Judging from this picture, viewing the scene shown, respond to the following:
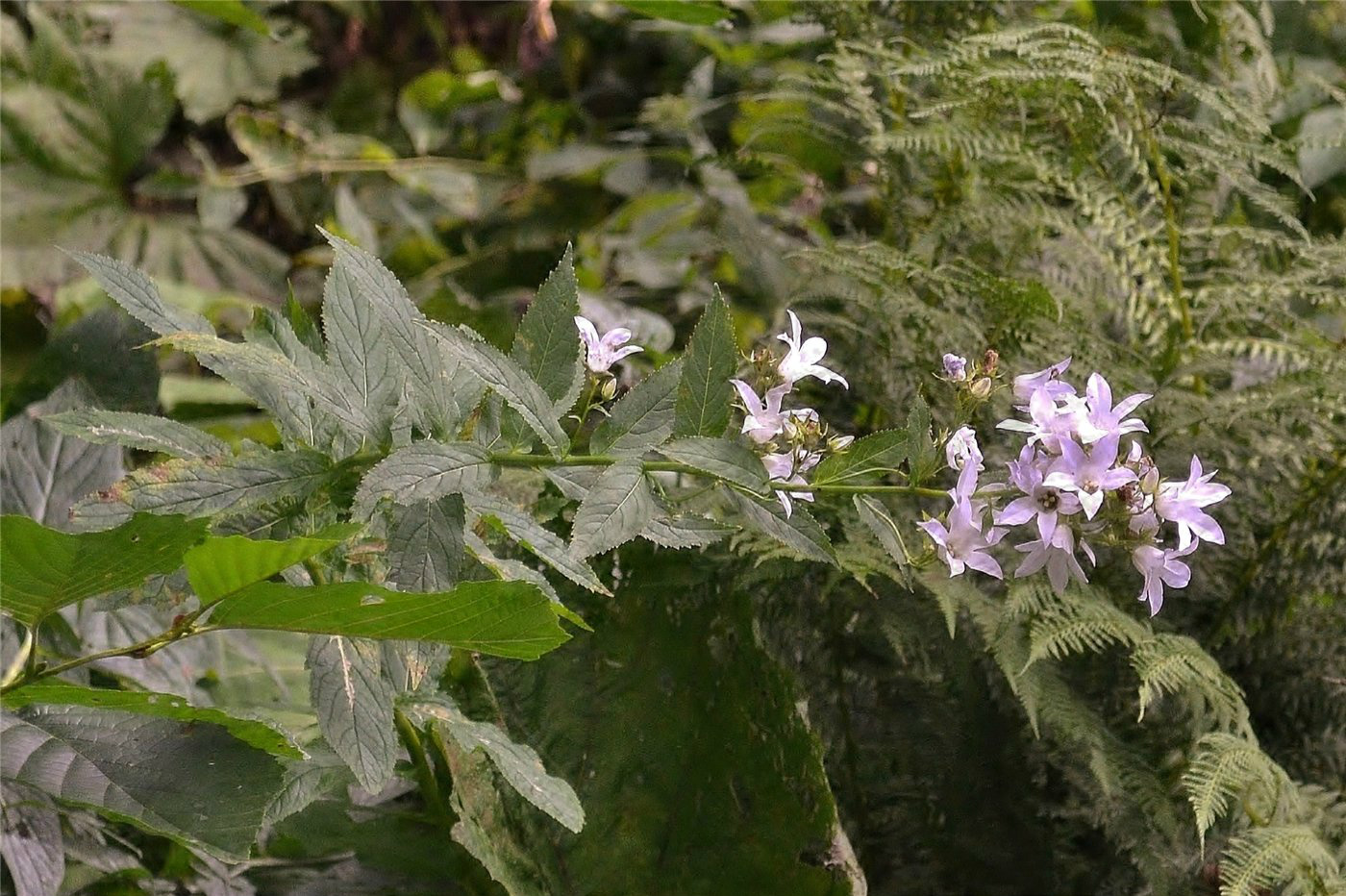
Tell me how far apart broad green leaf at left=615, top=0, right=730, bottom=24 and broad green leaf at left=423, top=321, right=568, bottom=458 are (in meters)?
0.42

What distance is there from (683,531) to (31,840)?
1.66ft

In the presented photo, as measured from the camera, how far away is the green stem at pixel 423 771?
89 cm

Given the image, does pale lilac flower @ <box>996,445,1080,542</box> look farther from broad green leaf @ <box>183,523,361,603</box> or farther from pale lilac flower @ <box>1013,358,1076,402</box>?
broad green leaf @ <box>183,523,361,603</box>

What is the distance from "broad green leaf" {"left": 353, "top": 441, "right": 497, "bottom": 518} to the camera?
639 millimetres

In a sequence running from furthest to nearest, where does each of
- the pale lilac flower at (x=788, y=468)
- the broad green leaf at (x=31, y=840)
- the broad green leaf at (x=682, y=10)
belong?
the broad green leaf at (x=682, y=10) < the broad green leaf at (x=31, y=840) < the pale lilac flower at (x=788, y=468)

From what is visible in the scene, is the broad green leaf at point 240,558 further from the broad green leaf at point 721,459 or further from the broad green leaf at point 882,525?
the broad green leaf at point 882,525

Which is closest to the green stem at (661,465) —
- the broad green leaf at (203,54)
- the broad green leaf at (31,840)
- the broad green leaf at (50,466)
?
the broad green leaf at (31,840)

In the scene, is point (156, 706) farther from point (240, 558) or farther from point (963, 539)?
point (963, 539)

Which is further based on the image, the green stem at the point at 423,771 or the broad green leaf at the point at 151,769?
the green stem at the point at 423,771

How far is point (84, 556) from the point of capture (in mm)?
633

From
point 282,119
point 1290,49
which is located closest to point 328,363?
point 1290,49

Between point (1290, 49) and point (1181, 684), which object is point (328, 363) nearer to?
point (1181, 684)

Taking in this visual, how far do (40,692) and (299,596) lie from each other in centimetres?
17

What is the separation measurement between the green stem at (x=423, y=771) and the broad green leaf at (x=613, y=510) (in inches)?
11.8
